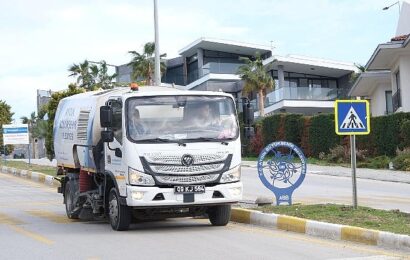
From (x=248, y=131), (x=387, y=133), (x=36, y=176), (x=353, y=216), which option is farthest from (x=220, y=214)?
(x=387, y=133)

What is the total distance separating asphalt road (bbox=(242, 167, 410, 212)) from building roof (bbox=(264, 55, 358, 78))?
96.9ft

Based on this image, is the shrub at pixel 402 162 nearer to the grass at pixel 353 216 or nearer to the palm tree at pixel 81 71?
the grass at pixel 353 216

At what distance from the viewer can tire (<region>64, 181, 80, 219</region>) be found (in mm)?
13724

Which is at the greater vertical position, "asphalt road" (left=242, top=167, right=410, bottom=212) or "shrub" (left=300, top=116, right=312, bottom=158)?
"shrub" (left=300, top=116, right=312, bottom=158)

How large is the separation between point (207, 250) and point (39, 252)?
8.14ft

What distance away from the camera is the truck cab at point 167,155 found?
35.4 ft

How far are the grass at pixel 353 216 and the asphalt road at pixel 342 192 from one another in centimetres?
231

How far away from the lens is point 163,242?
1005 cm

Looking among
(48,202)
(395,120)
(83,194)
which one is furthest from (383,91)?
(83,194)

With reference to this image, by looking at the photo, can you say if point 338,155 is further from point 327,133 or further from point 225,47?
point 225,47

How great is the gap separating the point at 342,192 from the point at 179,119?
9.55m

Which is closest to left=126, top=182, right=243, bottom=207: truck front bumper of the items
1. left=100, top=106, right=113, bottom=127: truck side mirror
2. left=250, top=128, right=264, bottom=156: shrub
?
left=100, top=106, right=113, bottom=127: truck side mirror

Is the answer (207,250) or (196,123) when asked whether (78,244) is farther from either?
(196,123)

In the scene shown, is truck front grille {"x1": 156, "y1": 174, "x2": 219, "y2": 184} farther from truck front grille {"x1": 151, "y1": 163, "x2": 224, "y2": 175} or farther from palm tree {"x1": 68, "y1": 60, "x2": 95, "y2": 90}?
palm tree {"x1": 68, "y1": 60, "x2": 95, "y2": 90}
